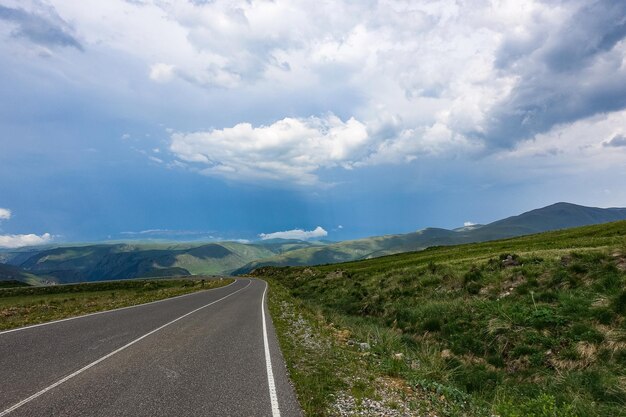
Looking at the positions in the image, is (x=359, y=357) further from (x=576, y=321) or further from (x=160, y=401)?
(x=576, y=321)

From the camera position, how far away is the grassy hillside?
9.66 metres

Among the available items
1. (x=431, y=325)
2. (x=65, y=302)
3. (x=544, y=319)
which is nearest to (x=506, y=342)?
(x=544, y=319)

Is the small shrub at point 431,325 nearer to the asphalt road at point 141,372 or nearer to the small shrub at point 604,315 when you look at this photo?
the small shrub at point 604,315

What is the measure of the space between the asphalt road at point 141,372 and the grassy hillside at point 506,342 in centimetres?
133

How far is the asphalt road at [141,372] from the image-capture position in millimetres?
7633

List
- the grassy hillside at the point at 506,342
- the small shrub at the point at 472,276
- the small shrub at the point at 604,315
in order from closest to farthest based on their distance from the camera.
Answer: the grassy hillside at the point at 506,342, the small shrub at the point at 604,315, the small shrub at the point at 472,276

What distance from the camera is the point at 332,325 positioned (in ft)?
67.2

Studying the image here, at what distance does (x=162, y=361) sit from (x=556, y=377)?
13.7 meters

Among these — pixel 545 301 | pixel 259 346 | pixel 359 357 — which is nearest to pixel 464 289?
pixel 545 301

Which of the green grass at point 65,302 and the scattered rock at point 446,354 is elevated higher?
the green grass at point 65,302

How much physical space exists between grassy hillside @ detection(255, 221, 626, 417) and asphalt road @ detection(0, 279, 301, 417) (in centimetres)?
133

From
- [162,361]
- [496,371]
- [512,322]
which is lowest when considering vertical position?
[496,371]

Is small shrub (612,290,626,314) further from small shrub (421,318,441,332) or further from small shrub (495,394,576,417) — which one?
small shrub (495,394,576,417)

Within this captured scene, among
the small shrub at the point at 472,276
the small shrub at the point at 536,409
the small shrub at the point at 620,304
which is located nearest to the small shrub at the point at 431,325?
the small shrub at the point at 472,276
